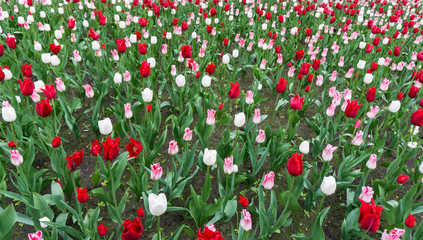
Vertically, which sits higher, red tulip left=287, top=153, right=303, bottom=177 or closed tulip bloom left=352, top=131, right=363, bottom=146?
red tulip left=287, top=153, right=303, bottom=177

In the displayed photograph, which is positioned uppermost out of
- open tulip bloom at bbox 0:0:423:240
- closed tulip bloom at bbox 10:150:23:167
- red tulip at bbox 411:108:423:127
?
red tulip at bbox 411:108:423:127

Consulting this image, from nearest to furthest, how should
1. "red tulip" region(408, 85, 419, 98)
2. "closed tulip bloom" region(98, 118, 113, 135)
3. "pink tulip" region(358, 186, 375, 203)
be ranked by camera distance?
"pink tulip" region(358, 186, 375, 203) → "closed tulip bloom" region(98, 118, 113, 135) → "red tulip" region(408, 85, 419, 98)

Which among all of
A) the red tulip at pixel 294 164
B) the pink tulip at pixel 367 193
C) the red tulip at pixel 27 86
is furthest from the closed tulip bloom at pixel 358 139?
the red tulip at pixel 27 86

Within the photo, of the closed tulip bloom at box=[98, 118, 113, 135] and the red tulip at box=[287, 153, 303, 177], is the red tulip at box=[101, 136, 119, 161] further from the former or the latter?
the red tulip at box=[287, 153, 303, 177]

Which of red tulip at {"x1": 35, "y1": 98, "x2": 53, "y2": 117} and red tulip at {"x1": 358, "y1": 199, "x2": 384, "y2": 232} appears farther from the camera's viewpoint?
→ red tulip at {"x1": 35, "y1": 98, "x2": 53, "y2": 117}

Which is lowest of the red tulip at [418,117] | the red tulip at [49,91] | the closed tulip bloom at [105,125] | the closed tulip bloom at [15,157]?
the closed tulip bloom at [15,157]

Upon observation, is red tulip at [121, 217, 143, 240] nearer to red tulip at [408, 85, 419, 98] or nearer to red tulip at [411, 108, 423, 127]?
red tulip at [411, 108, 423, 127]

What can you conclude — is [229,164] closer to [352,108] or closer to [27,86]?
[352,108]

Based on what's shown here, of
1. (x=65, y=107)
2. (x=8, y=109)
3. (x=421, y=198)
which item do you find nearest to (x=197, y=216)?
(x=8, y=109)

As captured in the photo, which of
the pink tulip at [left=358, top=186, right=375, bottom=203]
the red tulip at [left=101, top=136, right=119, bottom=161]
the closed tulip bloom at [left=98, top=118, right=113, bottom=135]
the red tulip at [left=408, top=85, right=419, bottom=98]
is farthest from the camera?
the red tulip at [left=408, top=85, right=419, bottom=98]

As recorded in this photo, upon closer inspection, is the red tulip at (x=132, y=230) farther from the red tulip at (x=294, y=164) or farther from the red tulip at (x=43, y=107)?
the red tulip at (x=43, y=107)

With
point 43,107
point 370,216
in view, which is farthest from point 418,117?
point 43,107

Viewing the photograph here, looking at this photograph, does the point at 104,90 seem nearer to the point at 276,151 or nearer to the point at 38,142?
the point at 38,142

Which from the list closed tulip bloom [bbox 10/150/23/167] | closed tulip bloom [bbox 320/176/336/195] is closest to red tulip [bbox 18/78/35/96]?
closed tulip bloom [bbox 10/150/23/167]
